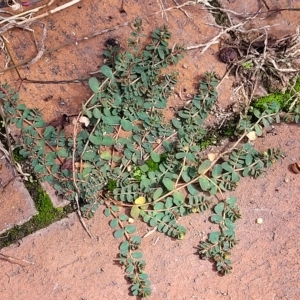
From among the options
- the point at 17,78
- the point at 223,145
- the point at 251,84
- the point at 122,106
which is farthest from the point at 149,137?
the point at 17,78

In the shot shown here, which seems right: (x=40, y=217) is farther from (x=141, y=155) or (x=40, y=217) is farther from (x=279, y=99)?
(x=279, y=99)

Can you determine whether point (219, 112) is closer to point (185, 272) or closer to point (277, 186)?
point (277, 186)

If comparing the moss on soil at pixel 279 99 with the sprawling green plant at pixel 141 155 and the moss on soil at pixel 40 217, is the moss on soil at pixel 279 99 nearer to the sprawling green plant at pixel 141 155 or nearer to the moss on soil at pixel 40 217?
the sprawling green plant at pixel 141 155

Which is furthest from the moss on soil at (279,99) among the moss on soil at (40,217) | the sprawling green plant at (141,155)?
the moss on soil at (40,217)

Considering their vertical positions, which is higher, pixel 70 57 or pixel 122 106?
pixel 70 57

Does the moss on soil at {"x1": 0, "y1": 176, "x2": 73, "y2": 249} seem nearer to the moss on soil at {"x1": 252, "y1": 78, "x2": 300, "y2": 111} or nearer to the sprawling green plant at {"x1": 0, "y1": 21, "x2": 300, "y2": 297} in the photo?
the sprawling green plant at {"x1": 0, "y1": 21, "x2": 300, "y2": 297}

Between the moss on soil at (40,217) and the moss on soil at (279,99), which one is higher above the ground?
the moss on soil at (279,99)

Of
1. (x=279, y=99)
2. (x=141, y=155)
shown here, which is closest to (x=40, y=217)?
(x=141, y=155)

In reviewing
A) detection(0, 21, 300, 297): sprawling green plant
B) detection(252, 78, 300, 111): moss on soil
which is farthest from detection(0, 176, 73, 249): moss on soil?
detection(252, 78, 300, 111): moss on soil
